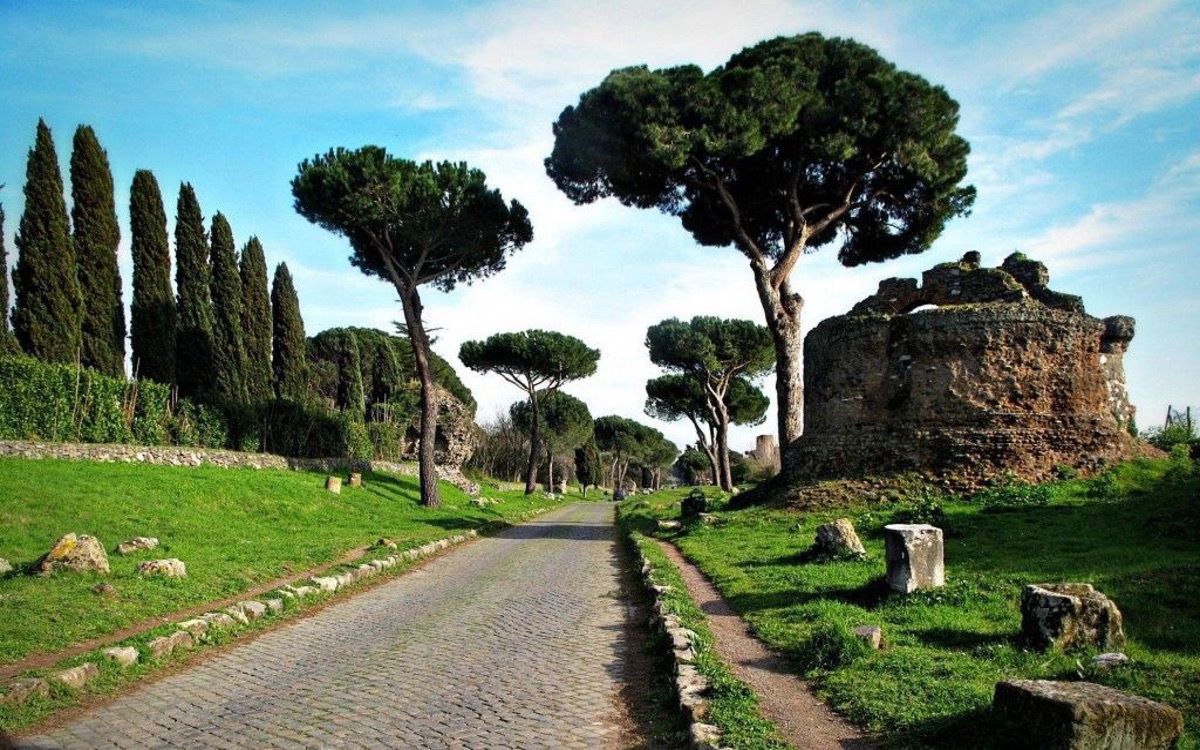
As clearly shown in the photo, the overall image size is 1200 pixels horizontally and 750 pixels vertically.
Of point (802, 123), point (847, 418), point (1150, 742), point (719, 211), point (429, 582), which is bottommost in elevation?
point (429, 582)

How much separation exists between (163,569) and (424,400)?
1795 cm

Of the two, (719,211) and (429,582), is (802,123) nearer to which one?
(719,211)

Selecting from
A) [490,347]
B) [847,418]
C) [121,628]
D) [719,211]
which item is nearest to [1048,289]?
[847,418]

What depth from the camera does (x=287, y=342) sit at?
3662 cm

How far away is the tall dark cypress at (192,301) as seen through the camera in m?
30.1

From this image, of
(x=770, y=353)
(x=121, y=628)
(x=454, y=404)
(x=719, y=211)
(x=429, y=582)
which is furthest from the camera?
(x=454, y=404)

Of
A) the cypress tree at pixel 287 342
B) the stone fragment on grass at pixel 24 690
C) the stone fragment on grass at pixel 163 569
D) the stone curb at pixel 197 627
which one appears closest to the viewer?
the stone fragment on grass at pixel 24 690

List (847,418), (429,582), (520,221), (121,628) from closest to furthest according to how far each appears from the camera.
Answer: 1. (121,628)
2. (429,582)
3. (847,418)
4. (520,221)

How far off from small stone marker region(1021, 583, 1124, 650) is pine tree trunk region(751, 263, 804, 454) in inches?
601

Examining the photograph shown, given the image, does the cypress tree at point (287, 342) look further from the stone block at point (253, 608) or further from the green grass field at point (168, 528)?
the stone block at point (253, 608)

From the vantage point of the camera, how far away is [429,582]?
12531mm

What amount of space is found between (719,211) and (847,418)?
980 cm

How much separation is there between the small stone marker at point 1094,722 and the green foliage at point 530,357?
40.7m

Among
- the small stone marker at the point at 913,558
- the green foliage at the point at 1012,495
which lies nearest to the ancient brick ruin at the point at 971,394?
the green foliage at the point at 1012,495
